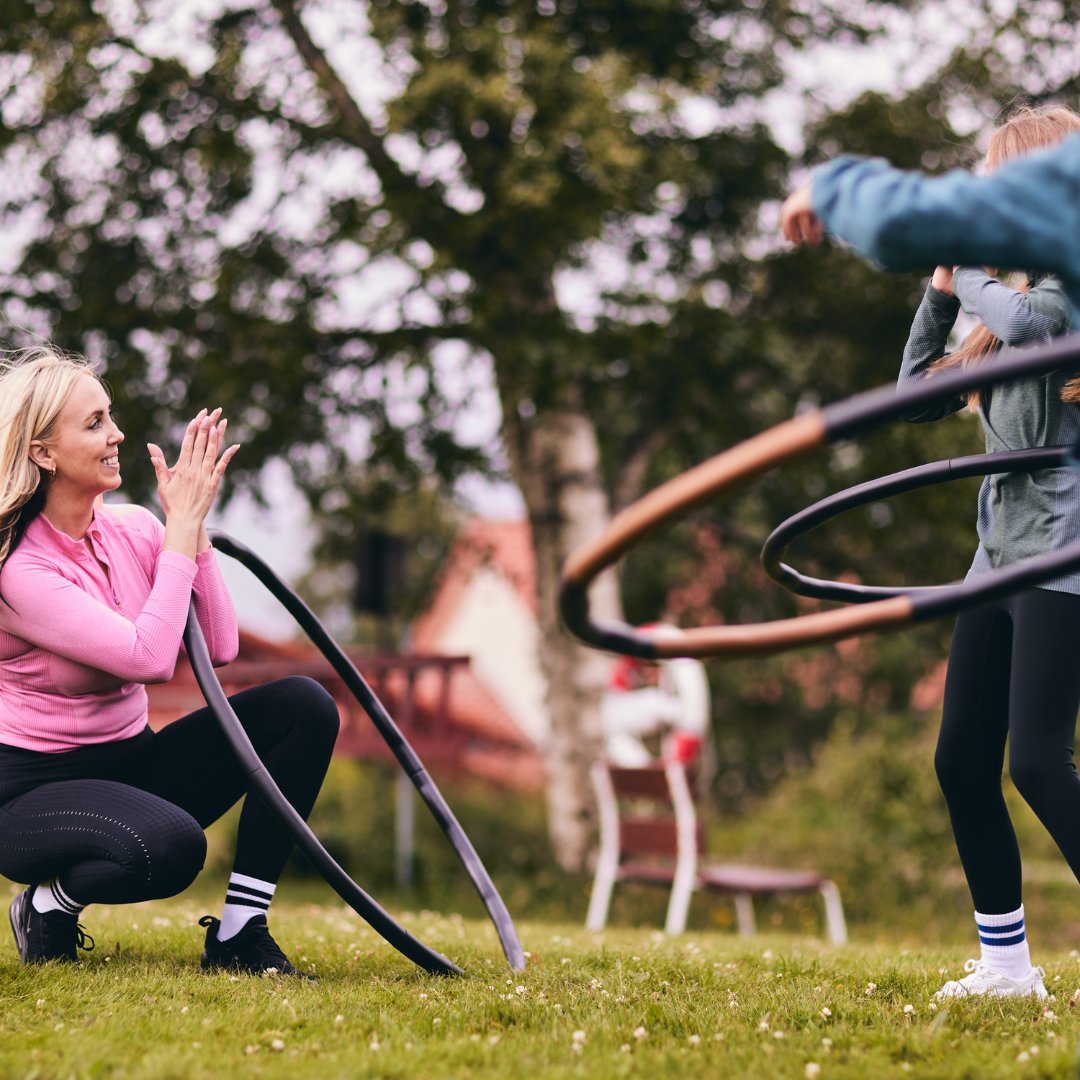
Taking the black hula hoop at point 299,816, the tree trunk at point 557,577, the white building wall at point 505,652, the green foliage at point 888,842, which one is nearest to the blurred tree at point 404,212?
the tree trunk at point 557,577

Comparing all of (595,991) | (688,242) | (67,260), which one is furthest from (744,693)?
(595,991)

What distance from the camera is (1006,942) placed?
2715 mm

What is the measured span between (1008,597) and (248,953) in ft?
7.04

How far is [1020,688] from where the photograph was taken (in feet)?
8.28

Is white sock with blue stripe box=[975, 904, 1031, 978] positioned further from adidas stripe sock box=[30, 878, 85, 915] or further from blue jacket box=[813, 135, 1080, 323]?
adidas stripe sock box=[30, 878, 85, 915]

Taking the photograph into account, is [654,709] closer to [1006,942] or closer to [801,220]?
[1006,942]

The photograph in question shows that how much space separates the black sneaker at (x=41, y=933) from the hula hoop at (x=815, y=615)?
5.99ft

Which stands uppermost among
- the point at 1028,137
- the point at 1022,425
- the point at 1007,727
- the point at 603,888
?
the point at 1028,137

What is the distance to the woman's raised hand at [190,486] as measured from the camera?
2.86 metres

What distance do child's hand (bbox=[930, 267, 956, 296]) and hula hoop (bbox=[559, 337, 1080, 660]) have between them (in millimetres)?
1061

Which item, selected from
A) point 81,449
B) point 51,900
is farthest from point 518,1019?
point 81,449

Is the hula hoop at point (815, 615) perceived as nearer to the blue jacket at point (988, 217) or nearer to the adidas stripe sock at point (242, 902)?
the blue jacket at point (988, 217)

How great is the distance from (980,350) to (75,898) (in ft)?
8.68

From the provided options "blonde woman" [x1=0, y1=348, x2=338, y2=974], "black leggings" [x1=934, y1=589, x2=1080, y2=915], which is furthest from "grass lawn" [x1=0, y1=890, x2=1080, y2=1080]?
"black leggings" [x1=934, y1=589, x2=1080, y2=915]
